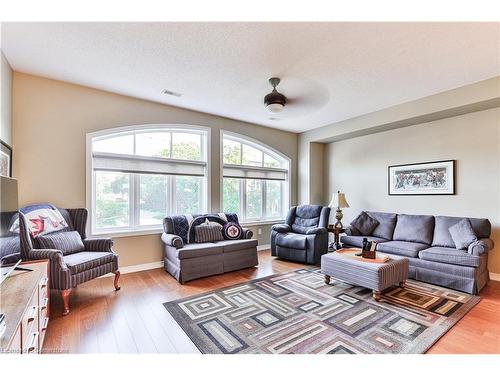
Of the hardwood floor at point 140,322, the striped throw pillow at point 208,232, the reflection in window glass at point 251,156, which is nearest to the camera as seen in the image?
the hardwood floor at point 140,322

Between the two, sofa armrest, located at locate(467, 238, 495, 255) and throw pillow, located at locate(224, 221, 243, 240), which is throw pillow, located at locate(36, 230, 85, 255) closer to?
throw pillow, located at locate(224, 221, 243, 240)

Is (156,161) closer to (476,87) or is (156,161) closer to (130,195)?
(130,195)

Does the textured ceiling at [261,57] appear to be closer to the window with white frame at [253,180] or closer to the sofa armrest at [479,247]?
the window with white frame at [253,180]

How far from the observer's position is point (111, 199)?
3.81 metres

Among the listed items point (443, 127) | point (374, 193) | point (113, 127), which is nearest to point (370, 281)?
point (374, 193)

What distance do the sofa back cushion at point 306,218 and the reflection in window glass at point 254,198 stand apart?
2.92ft

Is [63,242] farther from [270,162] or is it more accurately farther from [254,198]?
[270,162]

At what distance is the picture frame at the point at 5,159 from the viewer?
101 inches

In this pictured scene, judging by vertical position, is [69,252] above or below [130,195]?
below

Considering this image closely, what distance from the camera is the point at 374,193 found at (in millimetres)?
4965

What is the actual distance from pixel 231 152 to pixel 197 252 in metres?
2.29

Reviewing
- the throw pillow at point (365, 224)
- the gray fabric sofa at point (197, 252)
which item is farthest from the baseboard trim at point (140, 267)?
the throw pillow at point (365, 224)

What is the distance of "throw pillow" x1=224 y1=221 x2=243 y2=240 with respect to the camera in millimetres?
4133
